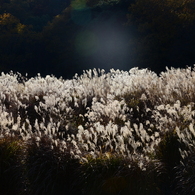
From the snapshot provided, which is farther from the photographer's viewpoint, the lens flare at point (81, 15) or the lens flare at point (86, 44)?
the lens flare at point (81, 15)

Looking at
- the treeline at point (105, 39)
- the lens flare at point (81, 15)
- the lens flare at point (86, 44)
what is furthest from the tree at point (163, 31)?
the lens flare at point (81, 15)

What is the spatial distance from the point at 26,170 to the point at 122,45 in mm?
17518

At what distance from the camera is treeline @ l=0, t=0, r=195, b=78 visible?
20109mm

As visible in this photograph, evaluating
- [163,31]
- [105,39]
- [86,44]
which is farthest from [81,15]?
[163,31]

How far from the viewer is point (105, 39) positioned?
75.8 feet

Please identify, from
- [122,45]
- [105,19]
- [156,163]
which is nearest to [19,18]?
[105,19]

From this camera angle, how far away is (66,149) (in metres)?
5.11

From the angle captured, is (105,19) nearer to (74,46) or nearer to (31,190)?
(74,46)

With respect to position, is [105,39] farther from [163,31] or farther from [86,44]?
[163,31]

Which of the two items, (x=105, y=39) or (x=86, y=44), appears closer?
(x=105, y=39)

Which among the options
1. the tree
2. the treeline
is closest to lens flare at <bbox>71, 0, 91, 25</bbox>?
the treeline

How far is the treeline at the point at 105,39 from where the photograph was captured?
66.0 ft

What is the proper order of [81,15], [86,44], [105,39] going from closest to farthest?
[105,39]
[86,44]
[81,15]

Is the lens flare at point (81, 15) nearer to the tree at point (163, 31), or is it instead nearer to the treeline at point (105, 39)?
the treeline at point (105, 39)
